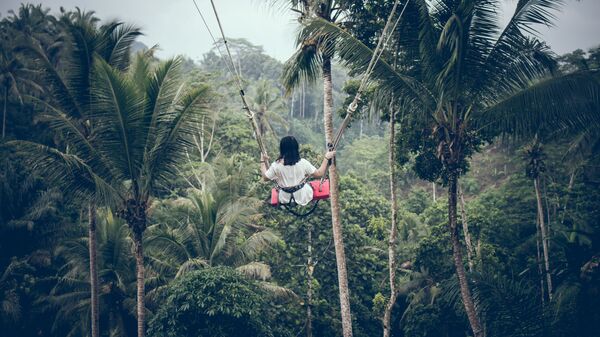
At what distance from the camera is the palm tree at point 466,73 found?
8055 millimetres

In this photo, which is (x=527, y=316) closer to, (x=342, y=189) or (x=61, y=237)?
(x=342, y=189)

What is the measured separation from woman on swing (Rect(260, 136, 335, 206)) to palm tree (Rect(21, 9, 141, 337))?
425 centimetres

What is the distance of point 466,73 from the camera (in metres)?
8.46

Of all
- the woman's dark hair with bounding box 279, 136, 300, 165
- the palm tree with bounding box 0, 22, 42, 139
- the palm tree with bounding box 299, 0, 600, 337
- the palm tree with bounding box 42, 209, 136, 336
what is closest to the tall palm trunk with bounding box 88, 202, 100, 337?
the palm tree with bounding box 42, 209, 136, 336

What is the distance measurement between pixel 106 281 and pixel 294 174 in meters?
9.04

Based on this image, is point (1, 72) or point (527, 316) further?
point (1, 72)

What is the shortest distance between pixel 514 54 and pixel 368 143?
25.2 metres

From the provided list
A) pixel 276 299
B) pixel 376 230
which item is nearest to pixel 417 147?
pixel 376 230

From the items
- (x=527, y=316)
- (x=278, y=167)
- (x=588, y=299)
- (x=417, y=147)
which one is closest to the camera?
(x=278, y=167)

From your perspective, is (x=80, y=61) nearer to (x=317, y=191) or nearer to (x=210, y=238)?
(x=210, y=238)

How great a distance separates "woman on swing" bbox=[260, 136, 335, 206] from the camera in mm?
5953

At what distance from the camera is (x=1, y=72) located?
22.4m

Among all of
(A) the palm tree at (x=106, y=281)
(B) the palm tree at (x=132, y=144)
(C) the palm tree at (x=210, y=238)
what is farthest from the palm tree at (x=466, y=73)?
(A) the palm tree at (x=106, y=281)

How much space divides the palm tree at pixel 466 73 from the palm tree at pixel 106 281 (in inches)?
298
